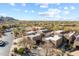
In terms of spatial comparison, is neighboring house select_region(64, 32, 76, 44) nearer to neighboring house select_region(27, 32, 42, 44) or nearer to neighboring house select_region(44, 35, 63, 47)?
neighboring house select_region(44, 35, 63, 47)

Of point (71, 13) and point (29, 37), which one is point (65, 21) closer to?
point (71, 13)

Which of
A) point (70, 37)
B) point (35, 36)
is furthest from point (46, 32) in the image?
point (70, 37)

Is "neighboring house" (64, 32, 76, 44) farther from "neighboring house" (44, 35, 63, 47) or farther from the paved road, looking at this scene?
the paved road

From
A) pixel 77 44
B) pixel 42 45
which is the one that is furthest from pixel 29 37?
pixel 77 44

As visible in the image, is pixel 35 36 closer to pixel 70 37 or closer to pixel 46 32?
pixel 46 32

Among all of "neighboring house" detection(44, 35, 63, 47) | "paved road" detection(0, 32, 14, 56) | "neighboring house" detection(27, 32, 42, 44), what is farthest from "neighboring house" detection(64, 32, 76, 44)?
"paved road" detection(0, 32, 14, 56)

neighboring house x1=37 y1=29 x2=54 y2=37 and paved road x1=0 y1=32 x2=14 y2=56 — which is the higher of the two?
neighboring house x1=37 y1=29 x2=54 y2=37

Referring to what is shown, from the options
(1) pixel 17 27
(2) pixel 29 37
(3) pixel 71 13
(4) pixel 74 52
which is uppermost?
(3) pixel 71 13

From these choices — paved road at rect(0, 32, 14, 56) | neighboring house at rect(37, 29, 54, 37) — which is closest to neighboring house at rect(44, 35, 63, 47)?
neighboring house at rect(37, 29, 54, 37)

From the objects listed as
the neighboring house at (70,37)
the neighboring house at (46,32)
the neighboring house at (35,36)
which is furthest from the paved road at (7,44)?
the neighboring house at (70,37)

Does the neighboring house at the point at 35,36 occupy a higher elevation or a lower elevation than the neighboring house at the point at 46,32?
lower

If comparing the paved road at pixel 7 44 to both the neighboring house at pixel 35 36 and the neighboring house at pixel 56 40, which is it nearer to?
the neighboring house at pixel 35 36
